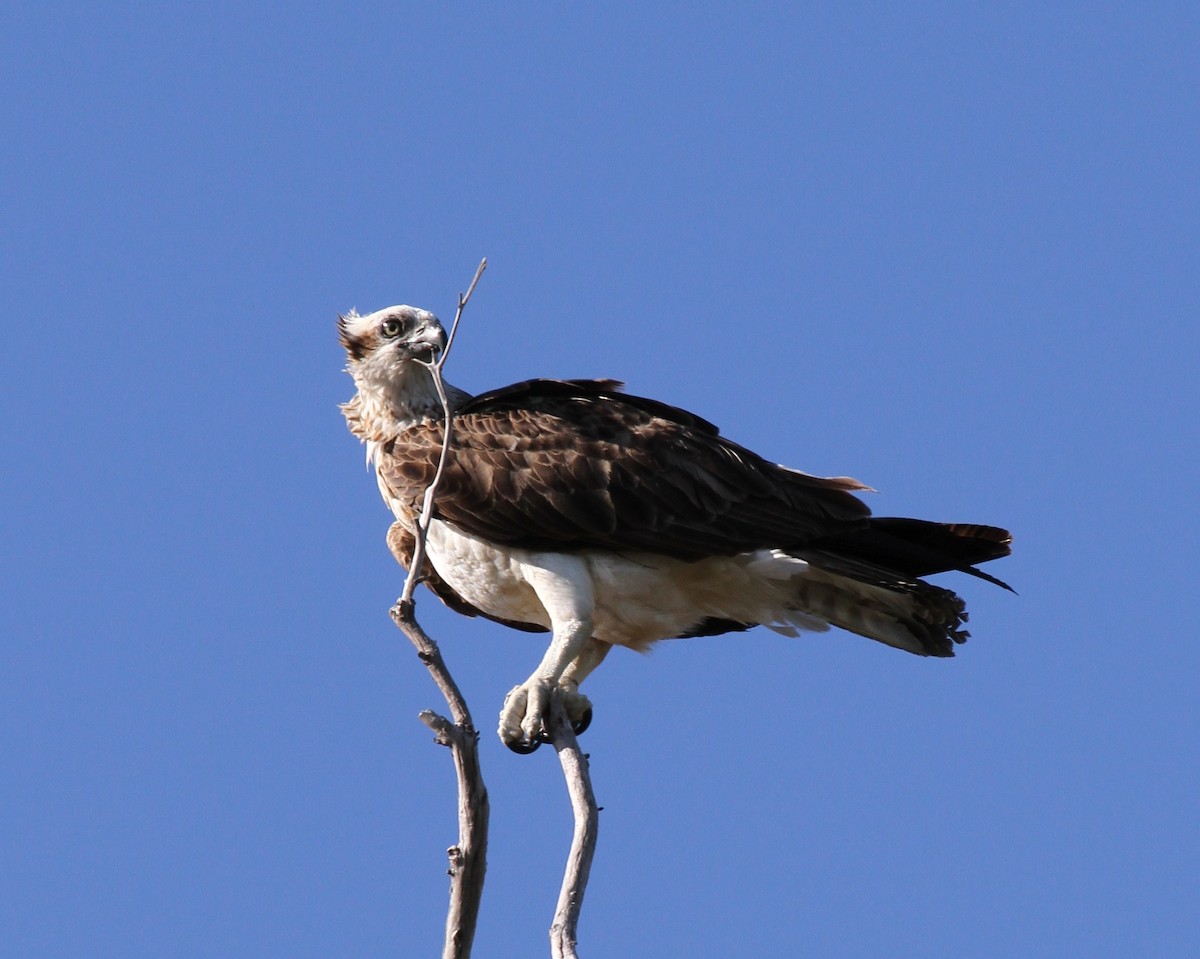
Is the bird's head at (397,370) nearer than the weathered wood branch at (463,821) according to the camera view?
No

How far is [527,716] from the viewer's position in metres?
9.38

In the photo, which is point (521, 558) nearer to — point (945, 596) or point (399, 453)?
point (399, 453)

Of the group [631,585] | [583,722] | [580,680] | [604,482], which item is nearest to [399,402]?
[604,482]

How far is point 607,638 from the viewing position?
10484mm

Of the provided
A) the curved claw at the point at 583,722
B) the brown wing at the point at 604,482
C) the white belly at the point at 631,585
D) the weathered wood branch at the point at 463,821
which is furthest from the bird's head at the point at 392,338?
the weathered wood branch at the point at 463,821

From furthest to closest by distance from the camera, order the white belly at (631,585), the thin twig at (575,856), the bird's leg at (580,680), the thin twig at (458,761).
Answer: the bird's leg at (580,680)
the white belly at (631,585)
the thin twig at (575,856)
the thin twig at (458,761)

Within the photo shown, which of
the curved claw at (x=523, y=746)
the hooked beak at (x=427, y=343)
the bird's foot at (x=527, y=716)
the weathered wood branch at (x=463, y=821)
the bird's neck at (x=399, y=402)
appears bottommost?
the weathered wood branch at (x=463, y=821)

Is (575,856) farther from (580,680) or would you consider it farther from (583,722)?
(580,680)

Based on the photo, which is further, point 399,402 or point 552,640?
point 399,402

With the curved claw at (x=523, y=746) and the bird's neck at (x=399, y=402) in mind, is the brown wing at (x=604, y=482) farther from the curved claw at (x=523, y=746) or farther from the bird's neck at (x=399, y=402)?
the curved claw at (x=523, y=746)

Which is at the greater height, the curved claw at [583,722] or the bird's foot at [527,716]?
the curved claw at [583,722]

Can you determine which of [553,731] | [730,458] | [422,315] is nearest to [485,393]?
[422,315]

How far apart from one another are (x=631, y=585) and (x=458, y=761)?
6.96 ft

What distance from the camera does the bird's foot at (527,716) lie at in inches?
368
